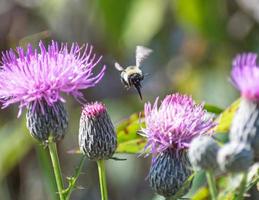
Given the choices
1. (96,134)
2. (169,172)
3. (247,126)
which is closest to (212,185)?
(247,126)

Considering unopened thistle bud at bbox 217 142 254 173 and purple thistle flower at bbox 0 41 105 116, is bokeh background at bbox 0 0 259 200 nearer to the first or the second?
purple thistle flower at bbox 0 41 105 116

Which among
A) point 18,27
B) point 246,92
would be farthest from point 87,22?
point 246,92

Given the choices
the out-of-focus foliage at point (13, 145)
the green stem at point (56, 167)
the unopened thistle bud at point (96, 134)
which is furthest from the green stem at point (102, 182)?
the out-of-focus foliage at point (13, 145)

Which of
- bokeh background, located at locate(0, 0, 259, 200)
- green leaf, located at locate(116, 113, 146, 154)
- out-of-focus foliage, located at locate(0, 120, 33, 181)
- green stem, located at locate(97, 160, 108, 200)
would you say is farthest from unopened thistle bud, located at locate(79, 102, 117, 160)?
out-of-focus foliage, located at locate(0, 120, 33, 181)

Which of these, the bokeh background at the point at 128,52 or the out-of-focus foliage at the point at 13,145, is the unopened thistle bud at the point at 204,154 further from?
the out-of-focus foliage at the point at 13,145

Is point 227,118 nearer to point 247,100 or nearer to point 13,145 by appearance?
point 247,100

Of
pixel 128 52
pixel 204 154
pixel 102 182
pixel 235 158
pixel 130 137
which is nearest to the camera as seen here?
pixel 235 158
